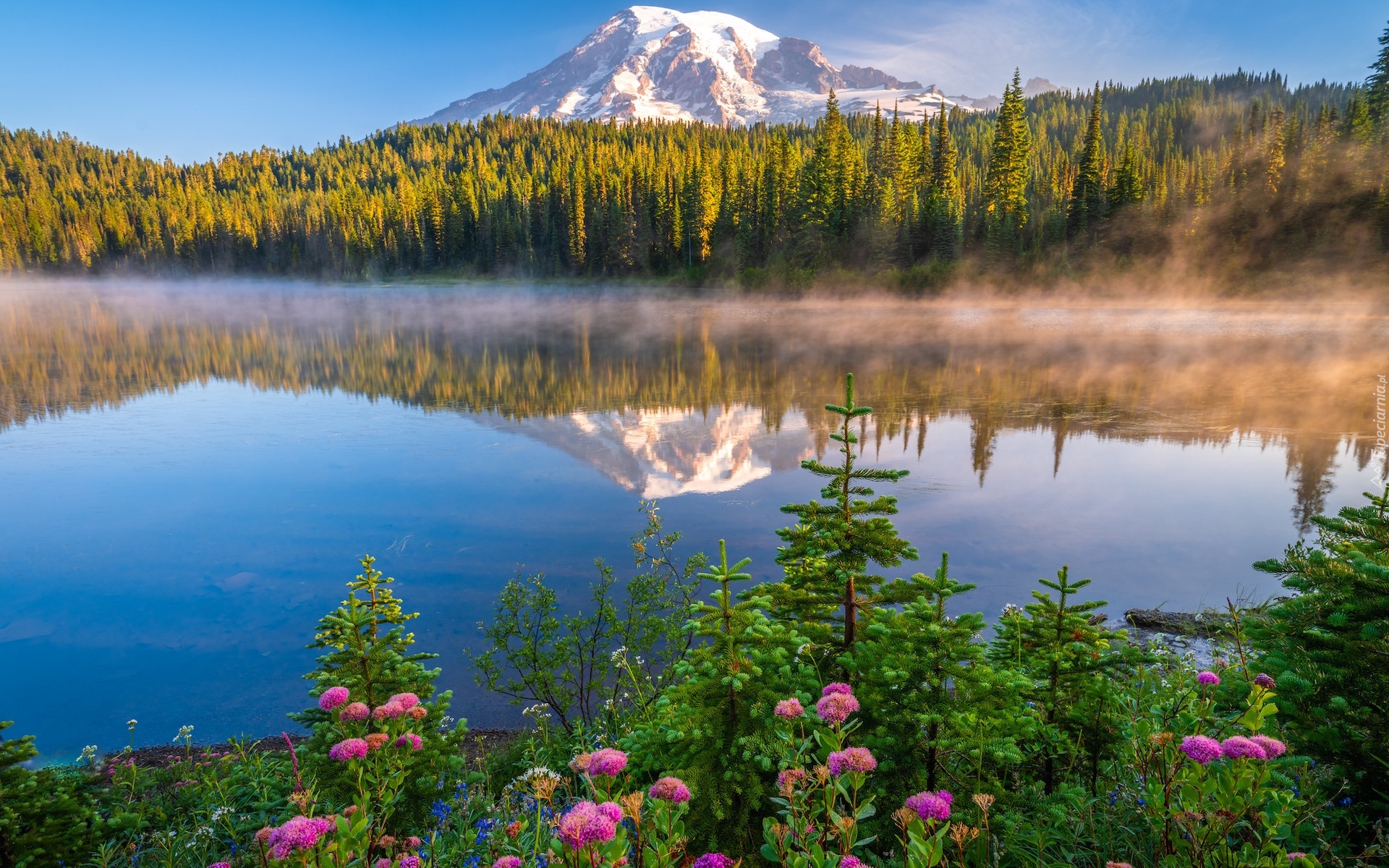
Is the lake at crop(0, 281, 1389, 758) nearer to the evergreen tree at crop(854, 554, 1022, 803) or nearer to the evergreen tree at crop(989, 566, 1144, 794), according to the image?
the evergreen tree at crop(989, 566, 1144, 794)

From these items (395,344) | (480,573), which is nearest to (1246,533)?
(480,573)

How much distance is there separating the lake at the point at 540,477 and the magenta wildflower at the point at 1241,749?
809 centimetres

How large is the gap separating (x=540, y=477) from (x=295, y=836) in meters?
15.8

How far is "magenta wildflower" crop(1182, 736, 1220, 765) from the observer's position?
7.10 feet

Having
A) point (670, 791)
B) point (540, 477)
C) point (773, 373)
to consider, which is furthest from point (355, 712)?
point (773, 373)

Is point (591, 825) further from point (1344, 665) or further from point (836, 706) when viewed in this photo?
point (1344, 665)

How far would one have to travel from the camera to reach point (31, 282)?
139 meters

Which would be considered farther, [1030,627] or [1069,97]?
[1069,97]

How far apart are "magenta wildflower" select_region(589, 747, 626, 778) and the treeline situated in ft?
221

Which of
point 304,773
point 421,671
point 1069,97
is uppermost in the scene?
point 1069,97

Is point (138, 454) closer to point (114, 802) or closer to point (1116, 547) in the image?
point (114, 802)

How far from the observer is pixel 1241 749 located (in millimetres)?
2223

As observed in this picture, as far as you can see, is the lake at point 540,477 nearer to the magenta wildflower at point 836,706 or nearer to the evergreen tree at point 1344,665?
the evergreen tree at point 1344,665

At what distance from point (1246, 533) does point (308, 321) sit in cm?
7568
